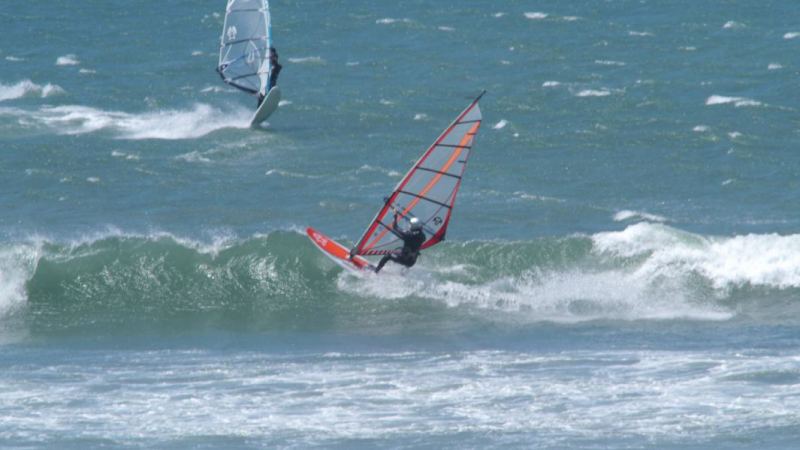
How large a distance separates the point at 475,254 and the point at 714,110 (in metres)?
→ 9.68

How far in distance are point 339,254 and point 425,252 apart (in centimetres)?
179

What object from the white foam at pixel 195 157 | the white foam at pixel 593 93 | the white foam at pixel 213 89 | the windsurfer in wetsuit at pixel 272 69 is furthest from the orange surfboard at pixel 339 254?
the white foam at pixel 213 89

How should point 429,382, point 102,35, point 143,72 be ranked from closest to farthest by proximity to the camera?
point 429,382, point 143,72, point 102,35

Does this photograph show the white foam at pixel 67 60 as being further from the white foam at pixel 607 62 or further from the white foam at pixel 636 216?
the white foam at pixel 636 216

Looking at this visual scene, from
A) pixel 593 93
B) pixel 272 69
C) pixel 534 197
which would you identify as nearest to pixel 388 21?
pixel 593 93

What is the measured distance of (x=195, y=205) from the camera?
26.2 m

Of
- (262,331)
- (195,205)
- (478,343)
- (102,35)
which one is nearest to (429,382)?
(478,343)

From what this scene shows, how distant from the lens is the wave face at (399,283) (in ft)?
70.1

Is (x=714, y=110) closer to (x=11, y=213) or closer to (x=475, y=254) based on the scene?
(x=475, y=254)

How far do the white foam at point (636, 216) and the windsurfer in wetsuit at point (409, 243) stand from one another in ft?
16.6

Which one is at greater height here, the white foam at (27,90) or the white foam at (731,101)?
the white foam at (27,90)

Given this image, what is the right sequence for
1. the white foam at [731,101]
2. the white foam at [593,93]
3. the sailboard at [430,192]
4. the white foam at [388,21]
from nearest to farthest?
the sailboard at [430,192], the white foam at [731,101], the white foam at [593,93], the white foam at [388,21]

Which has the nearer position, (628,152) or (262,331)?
(262,331)

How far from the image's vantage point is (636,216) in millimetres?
24750
